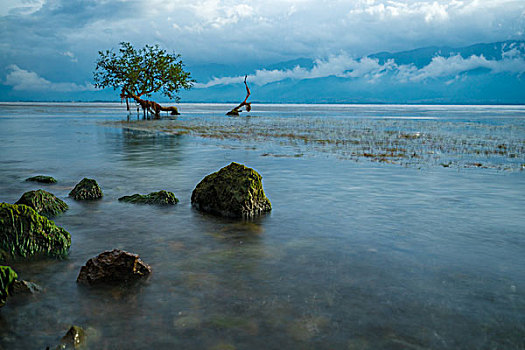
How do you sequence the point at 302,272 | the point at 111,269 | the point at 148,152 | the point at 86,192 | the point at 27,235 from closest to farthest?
1. the point at 111,269
2. the point at 302,272
3. the point at 27,235
4. the point at 86,192
5. the point at 148,152

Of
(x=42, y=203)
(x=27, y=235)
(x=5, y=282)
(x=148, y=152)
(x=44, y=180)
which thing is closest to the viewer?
(x=5, y=282)

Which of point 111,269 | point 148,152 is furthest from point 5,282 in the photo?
point 148,152

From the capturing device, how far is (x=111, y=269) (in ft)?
20.5

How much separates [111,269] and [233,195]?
429 cm

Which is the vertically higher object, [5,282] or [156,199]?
[5,282]

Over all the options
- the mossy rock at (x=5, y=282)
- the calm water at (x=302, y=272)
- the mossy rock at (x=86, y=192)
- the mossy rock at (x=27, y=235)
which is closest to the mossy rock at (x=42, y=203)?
the calm water at (x=302, y=272)

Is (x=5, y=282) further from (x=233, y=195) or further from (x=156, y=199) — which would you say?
(x=156, y=199)

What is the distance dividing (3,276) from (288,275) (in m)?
3.78

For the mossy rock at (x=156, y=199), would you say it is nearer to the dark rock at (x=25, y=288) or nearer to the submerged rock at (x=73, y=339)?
the dark rock at (x=25, y=288)

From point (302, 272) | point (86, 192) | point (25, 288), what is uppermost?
point (86, 192)

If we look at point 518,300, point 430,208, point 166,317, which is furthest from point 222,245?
point 430,208

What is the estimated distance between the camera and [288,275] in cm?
663

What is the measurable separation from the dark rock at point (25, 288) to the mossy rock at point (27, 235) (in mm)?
1336

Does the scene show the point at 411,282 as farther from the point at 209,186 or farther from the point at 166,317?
the point at 209,186
